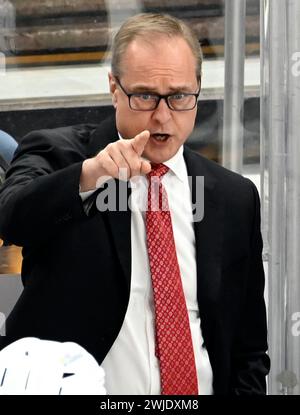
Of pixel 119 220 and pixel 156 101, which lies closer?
pixel 156 101

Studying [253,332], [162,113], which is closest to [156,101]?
[162,113]

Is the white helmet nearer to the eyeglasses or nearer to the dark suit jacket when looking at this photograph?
the dark suit jacket

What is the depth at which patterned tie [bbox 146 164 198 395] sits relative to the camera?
1959mm

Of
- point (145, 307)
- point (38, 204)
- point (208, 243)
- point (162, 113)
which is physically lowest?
point (145, 307)

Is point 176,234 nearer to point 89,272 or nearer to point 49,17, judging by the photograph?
point 89,272

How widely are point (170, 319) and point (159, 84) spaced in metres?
0.44

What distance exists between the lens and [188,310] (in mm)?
2010

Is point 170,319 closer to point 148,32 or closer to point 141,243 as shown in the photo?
point 141,243

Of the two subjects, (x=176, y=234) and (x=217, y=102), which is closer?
(x=176, y=234)

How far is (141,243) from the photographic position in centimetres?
202

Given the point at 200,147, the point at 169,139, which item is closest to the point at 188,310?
the point at 169,139

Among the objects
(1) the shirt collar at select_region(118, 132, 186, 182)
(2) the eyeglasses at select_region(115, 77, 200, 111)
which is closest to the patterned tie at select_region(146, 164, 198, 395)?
(1) the shirt collar at select_region(118, 132, 186, 182)

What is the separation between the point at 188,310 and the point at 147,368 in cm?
14
